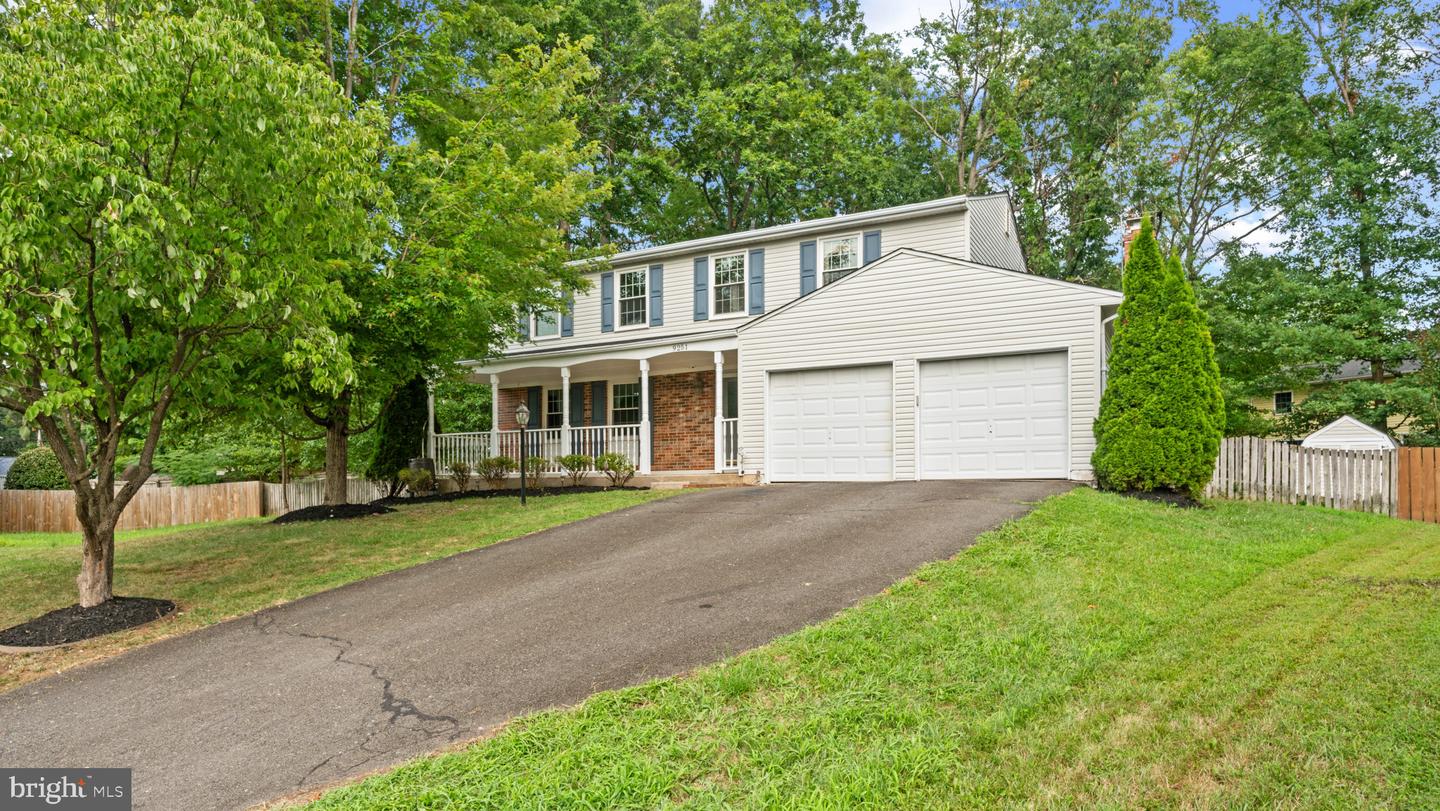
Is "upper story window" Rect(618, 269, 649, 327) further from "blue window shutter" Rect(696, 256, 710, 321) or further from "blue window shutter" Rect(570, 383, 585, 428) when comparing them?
"blue window shutter" Rect(570, 383, 585, 428)

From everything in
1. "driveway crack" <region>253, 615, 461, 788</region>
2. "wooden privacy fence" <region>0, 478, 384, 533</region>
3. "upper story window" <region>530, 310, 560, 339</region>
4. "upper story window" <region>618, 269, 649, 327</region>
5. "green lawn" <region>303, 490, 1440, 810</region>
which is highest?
"upper story window" <region>618, 269, 649, 327</region>

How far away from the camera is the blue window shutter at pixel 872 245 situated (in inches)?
648

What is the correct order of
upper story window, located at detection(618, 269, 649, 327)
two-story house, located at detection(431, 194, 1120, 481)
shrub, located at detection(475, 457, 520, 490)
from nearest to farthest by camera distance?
two-story house, located at detection(431, 194, 1120, 481), shrub, located at detection(475, 457, 520, 490), upper story window, located at detection(618, 269, 649, 327)

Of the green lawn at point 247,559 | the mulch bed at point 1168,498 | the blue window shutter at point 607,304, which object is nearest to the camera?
the green lawn at point 247,559

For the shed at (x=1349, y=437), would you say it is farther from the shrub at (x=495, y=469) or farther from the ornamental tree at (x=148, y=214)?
the ornamental tree at (x=148, y=214)

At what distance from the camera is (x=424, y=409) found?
727 inches

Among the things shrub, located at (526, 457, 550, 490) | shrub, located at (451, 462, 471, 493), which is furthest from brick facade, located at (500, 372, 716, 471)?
shrub, located at (451, 462, 471, 493)

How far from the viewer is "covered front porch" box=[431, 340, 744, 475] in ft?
52.8

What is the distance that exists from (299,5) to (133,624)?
35.5 ft

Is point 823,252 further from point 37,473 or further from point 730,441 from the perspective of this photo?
point 37,473

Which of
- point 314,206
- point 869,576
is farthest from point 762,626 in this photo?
point 314,206

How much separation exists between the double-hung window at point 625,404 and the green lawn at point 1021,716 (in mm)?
12954

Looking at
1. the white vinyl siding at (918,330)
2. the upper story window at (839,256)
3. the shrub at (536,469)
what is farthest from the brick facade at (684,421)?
the upper story window at (839,256)

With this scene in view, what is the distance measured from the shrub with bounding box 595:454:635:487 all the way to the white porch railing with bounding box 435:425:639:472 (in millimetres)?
549
